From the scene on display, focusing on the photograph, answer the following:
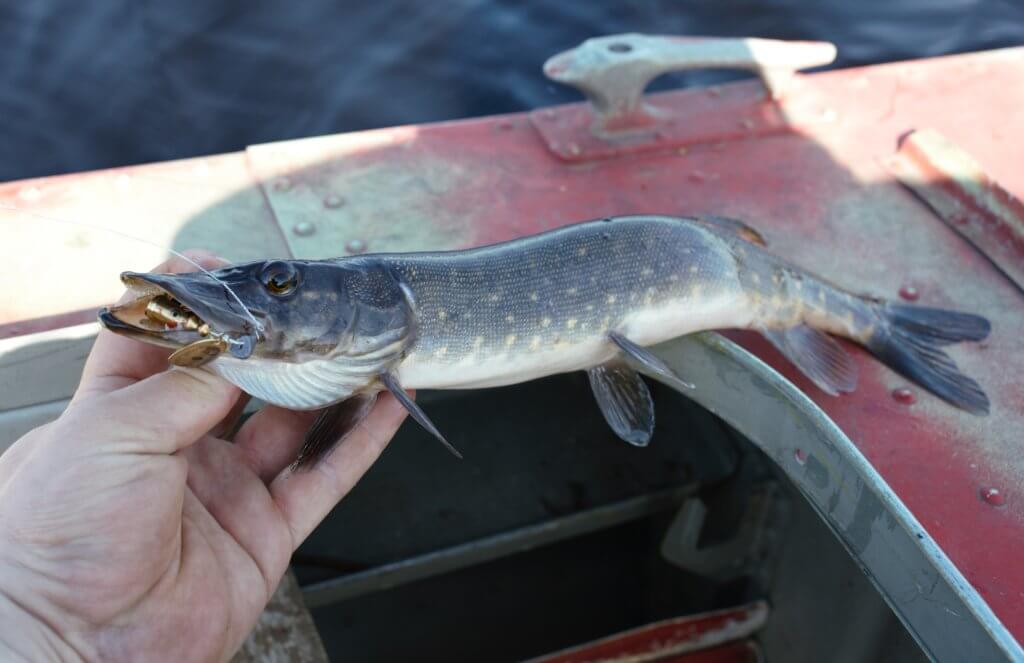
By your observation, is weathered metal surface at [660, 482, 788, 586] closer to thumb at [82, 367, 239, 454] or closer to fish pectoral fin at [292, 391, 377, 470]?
fish pectoral fin at [292, 391, 377, 470]

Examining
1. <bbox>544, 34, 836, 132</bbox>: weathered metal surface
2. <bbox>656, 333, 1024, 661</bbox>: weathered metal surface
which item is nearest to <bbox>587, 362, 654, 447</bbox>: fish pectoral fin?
<bbox>656, 333, 1024, 661</bbox>: weathered metal surface

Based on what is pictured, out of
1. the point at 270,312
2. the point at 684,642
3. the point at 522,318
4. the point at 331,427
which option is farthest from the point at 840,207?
the point at 270,312

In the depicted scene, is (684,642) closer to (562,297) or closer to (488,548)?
(488,548)

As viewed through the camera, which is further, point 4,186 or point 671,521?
point 671,521

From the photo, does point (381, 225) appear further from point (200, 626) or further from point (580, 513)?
point (200, 626)

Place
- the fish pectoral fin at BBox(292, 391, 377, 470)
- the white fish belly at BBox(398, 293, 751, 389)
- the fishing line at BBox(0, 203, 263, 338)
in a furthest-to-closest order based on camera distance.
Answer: the white fish belly at BBox(398, 293, 751, 389) → the fish pectoral fin at BBox(292, 391, 377, 470) → the fishing line at BBox(0, 203, 263, 338)

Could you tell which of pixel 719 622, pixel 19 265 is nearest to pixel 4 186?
pixel 19 265
